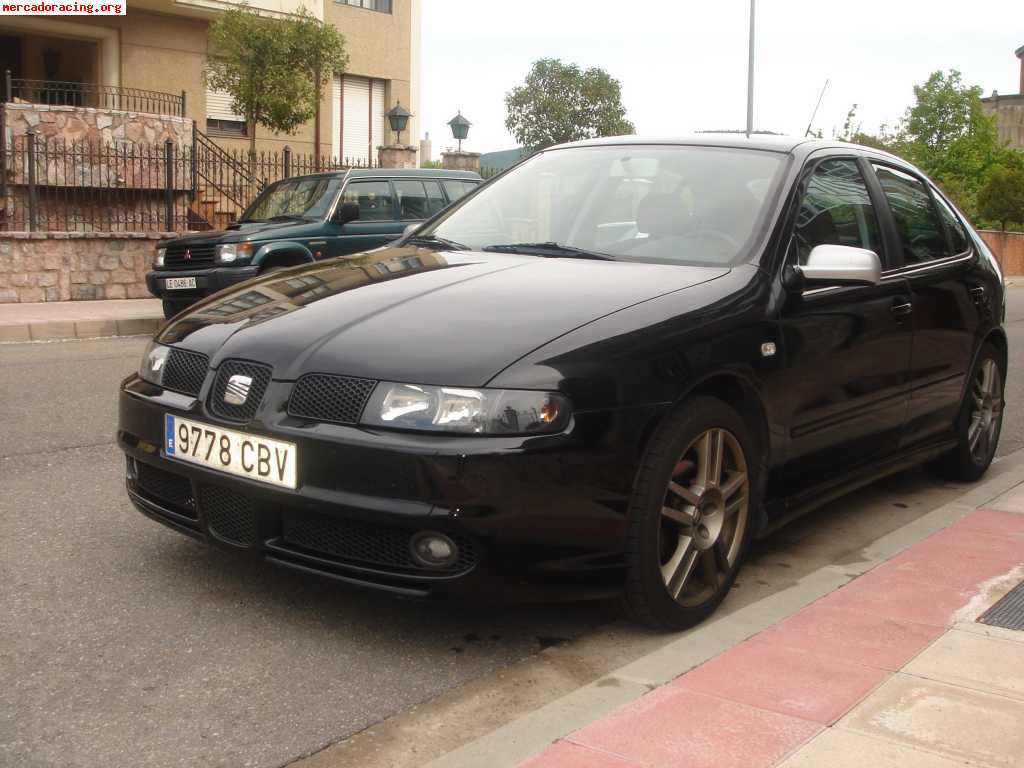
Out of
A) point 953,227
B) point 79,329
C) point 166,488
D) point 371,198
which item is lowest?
point 79,329

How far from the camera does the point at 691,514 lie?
3822 millimetres

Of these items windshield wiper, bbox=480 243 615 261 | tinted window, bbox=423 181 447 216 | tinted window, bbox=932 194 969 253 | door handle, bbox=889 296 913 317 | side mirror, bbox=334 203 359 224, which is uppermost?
tinted window, bbox=423 181 447 216

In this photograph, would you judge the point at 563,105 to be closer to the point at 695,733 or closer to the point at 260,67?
the point at 260,67

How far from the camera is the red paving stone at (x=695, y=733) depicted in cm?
284

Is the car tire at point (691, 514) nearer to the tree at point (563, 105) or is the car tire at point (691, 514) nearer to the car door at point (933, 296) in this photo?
the car door at point (933, 296)

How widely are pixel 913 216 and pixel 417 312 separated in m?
2.77

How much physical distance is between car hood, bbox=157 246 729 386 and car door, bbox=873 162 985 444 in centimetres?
144

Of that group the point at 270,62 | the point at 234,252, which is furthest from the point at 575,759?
the point at 270,62

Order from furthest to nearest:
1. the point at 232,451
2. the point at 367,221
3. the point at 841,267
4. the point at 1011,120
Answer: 1. the point at 1011,120
2. the point at 367,221
3. the point at 841,267
4. the point at 232,451

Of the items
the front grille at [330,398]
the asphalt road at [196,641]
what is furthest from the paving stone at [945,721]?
the front grille at [330,398]

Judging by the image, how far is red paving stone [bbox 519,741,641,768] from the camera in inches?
109

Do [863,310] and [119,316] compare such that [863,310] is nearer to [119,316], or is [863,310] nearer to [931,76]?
[119,316]

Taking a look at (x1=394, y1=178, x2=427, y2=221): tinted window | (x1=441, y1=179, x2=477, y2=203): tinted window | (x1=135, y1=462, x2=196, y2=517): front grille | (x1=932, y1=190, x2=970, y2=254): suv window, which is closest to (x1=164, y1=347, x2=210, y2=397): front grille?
Result: (x1=135, y1=462, x2=196, y2=517): front grille

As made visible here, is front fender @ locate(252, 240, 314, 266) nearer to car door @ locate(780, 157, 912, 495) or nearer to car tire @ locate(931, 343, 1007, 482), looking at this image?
car tire @ locate(931, 343, 1007, 482)
